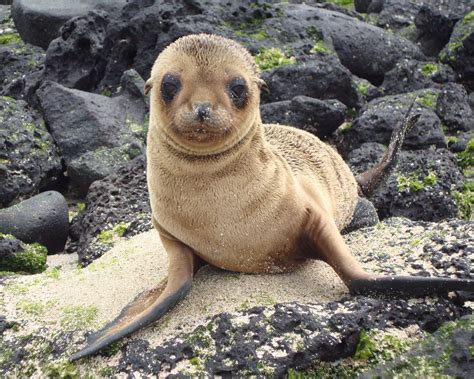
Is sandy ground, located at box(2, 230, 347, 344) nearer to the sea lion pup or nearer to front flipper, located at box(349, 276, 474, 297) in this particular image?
the sea lion pup

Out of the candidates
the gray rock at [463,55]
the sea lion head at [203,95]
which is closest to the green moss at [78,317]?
the sea lion head at [203,95]

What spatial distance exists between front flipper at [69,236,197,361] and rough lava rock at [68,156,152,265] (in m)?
1.68

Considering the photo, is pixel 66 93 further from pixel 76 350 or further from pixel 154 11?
pixel 76 350

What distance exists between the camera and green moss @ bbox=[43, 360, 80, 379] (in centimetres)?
373

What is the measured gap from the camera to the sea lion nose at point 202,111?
3.61 meters

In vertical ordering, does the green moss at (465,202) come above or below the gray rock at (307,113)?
above

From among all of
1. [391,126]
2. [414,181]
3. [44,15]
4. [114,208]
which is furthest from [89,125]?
[44,15]

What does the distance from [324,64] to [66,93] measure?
3390 millimetres

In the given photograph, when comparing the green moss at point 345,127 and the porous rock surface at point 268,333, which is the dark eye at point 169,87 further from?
the green moss at point 345,127

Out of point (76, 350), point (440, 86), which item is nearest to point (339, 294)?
point (76, 350)

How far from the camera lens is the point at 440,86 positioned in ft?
34.6

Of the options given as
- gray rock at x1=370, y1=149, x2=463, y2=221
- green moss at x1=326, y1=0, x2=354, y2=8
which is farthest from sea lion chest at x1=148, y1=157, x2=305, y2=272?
green moss at x1=326, y1=0, x2=354, y2=8

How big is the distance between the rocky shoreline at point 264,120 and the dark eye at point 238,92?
1.02 m

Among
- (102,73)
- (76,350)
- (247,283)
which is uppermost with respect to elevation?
(247,283)
